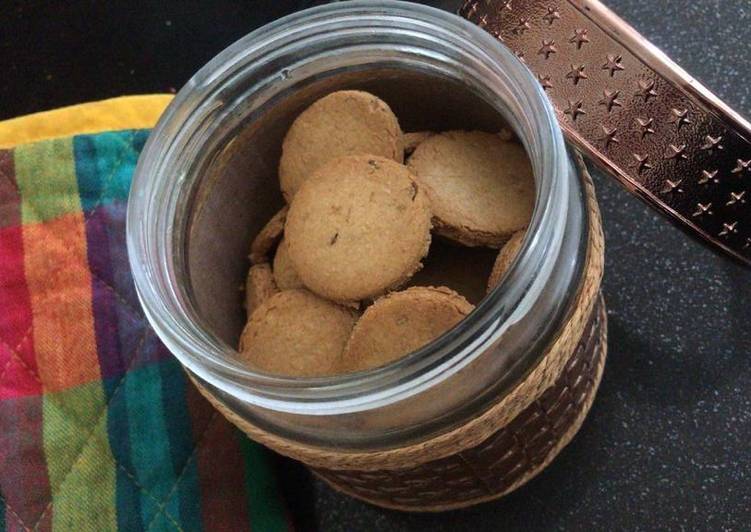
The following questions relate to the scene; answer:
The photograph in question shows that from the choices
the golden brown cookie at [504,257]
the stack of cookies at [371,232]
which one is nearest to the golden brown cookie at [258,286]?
the stack of cookies at [371,232]

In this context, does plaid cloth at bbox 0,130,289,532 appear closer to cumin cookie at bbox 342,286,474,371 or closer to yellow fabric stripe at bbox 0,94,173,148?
yellow fabric stripe at bbox 0,94,173,148

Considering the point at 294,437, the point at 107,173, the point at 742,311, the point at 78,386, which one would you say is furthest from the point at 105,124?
the point at 742,311

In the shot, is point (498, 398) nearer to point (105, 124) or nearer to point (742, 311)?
point (742, 311)

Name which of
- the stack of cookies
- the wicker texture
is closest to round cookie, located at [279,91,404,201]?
the stack of cookies

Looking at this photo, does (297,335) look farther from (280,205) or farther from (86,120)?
(86,120)

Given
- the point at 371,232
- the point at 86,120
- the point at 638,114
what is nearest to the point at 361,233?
the point at 371,232

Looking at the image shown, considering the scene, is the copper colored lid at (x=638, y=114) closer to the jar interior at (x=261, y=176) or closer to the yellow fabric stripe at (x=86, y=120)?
the jar interior at (x=261, y=176)
